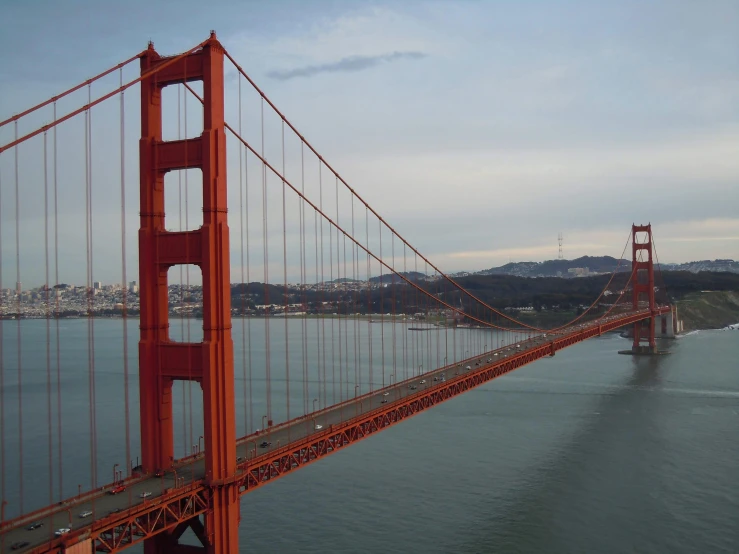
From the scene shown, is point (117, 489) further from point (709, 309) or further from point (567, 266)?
point (567, 266)

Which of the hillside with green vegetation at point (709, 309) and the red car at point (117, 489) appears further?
the hillside with green vegetation at point (709, 309)

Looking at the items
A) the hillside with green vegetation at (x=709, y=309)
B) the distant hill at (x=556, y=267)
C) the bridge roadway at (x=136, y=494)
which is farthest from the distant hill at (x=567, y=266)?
the bridge roadway at (x=136, y=494)

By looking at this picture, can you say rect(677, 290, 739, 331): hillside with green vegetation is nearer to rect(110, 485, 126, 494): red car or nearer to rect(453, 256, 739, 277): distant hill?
rect(110, 485, 126, 494): red car

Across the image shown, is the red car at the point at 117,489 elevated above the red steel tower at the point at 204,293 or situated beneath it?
situated beneath

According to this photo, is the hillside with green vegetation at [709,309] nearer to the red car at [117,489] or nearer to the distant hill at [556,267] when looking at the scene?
the red car at [117,489]

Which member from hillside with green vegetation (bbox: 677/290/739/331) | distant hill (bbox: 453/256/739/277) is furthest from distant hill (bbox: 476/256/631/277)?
hillside with green vegetation (bbox: 677/290/739/331)

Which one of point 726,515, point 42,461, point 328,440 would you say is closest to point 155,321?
point 328,440

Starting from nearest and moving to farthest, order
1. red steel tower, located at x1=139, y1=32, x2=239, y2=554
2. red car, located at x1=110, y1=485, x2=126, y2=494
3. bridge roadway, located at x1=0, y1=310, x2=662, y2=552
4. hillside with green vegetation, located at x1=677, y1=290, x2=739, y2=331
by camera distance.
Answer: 1. bridge roadway, located at x1=0, y1=310, x2=662, y2=552
2. red car, located at x1=110, y1=485, x2=126, y2=494
3. red steel tower, located at x1=139, y1=32, x2=239, y2=554
4. hillside with green vegetation, located at x1=677, y1=290, x2=739, y2=331

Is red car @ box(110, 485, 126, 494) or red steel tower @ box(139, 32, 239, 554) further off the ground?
red steel tower @ box(139, 32, 239, 554)

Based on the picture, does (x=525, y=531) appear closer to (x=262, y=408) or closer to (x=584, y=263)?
(x=262, y=408)
